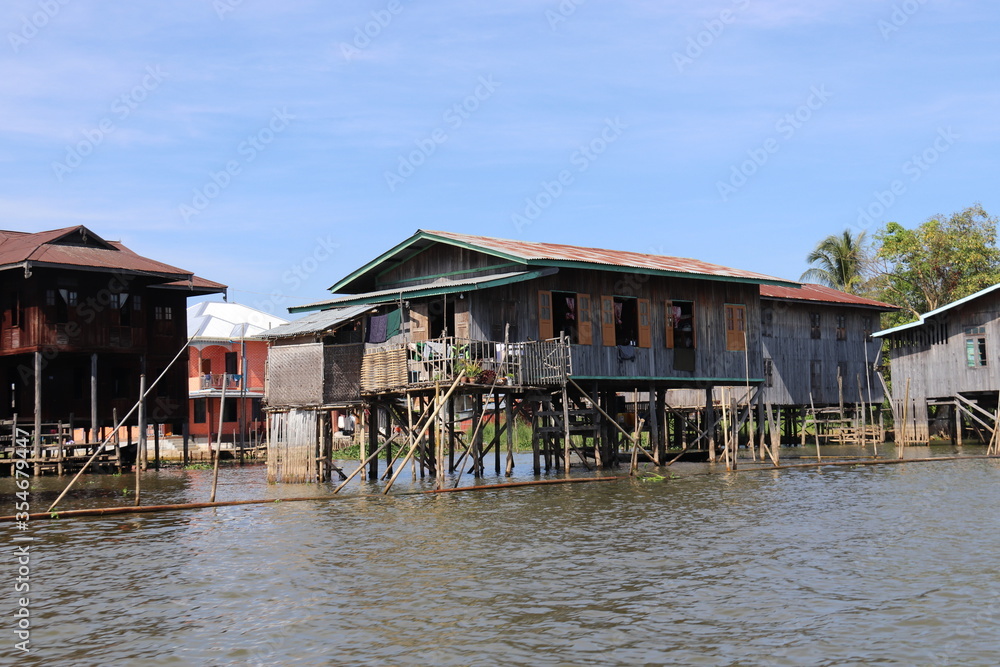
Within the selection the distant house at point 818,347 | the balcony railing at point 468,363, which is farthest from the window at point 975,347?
the balcony railing at point 468,363

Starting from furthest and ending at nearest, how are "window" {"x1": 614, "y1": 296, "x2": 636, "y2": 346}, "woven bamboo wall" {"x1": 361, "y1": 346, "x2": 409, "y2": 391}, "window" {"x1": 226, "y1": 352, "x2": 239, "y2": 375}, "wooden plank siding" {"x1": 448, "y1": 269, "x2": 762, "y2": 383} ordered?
"window" {"x1": 226, "y1": 352, "x2": 239, "y2": 375}, "window" {"x1": 614, "y1": 296, "x2": 636, "y2": 346}, "wooden plank siding" {"x1": 448, "y1": 269, "x2": 762, "y2": 383}, "woven bamboo wall" {"x1": 361, "y1": 346, "x2": 409, "y2": 391}

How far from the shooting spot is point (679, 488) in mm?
25203

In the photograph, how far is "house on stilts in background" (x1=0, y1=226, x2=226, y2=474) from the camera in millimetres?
35656

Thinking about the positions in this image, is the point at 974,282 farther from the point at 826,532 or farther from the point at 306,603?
the point at 306,603

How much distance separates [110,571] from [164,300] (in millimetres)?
27405

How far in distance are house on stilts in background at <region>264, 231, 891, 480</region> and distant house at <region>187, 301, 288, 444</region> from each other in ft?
83.8

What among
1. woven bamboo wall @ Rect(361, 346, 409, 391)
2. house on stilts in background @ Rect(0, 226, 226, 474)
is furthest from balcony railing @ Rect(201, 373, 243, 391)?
woven bamboo wall @ Rect(361, 346, 409, 391)

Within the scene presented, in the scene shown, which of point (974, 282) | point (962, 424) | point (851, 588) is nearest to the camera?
point (851, 588)

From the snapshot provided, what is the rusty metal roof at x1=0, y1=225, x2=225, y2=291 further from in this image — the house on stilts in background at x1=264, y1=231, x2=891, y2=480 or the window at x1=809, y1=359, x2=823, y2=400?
the window at x1=809, y1=359, x2=823, y2=400

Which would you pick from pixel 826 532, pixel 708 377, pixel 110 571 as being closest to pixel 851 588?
pixel 826 532

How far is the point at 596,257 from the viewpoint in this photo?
→ 3039 centimetres

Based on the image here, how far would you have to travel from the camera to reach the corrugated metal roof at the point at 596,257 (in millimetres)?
28250

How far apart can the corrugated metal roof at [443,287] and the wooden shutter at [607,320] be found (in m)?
3.32

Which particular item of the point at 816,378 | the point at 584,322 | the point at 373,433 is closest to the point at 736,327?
the point at 584,322
